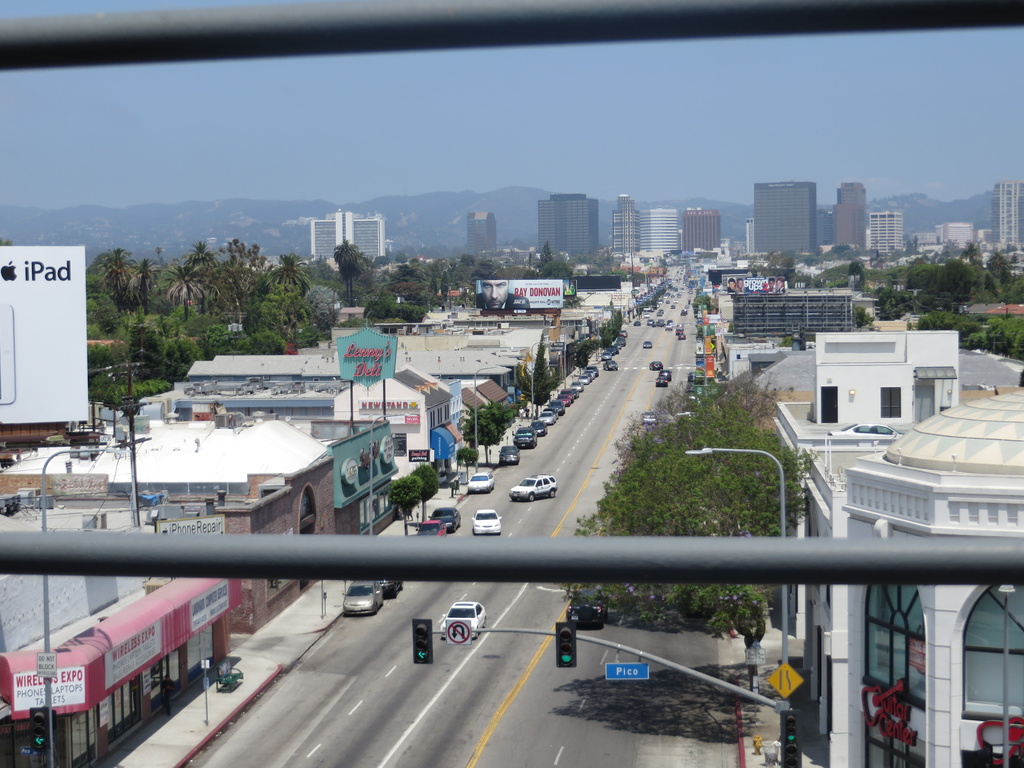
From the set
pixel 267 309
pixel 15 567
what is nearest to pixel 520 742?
pixel 15 567

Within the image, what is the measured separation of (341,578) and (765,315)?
10478 centimetres

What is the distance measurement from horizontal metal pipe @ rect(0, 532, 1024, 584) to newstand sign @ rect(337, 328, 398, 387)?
44325 mm

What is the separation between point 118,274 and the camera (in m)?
60.2

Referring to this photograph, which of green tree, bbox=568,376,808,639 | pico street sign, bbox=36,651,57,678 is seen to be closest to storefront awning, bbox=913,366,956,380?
green tree, bbox=568,376,808,639

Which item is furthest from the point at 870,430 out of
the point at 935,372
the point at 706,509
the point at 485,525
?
the point at 485,525

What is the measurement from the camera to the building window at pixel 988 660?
14.9m

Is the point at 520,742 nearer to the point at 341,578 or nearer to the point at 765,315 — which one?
the point at 341,578

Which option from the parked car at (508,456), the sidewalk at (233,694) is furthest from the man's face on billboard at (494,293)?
the sidewalk at (233,694)

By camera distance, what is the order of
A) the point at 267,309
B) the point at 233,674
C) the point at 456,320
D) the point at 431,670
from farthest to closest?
the point at 456,320 → the point at 267,309 → the point at 431,670 → the point at 233,674

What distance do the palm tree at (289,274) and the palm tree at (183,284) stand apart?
Answer: 46.0ft

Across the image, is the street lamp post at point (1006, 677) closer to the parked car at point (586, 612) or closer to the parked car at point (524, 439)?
the parked car at point (586, 612)

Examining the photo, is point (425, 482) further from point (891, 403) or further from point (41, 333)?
point (41, 333)

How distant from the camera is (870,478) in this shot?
17266 millimetres

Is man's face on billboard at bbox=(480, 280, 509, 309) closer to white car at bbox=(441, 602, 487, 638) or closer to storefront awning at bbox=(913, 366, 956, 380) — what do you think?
storefront awning at bbox=(913, 366, 956, 380)
